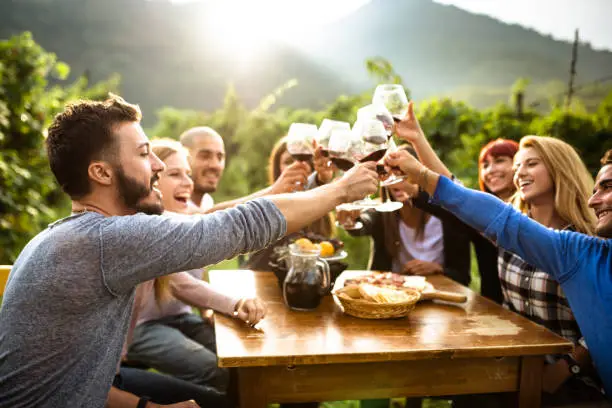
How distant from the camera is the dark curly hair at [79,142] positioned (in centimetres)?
144

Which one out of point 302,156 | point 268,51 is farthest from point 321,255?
point 268,51

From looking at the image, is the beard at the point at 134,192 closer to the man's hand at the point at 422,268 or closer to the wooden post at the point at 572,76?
the man's hand at the point at 422,268

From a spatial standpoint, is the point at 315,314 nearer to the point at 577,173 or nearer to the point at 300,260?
the point at 300,260

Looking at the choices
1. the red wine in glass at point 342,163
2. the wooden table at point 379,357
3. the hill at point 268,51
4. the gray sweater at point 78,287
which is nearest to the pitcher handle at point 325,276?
the wooden table at point 379,357

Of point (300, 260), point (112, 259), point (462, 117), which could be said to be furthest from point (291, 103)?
point (112, 259)

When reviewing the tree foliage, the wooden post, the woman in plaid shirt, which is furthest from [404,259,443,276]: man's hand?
the wooden post

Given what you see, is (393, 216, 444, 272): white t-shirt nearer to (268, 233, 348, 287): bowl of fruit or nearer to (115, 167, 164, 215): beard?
(268, 233, 348, 287): bowl of fruit

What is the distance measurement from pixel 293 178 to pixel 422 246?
55.3 inches

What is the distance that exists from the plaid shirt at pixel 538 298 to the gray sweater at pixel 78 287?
1484 mm

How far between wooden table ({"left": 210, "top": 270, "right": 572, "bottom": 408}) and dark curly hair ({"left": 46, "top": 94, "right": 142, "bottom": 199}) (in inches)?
26.0

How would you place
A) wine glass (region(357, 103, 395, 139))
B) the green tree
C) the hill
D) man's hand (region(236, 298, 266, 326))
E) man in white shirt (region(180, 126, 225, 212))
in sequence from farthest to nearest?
the hill → the green tree → man in white shirt (region(180, 126, 225, 212)) → wine glass (region(357, 103, 395, 139)) → man's hand (region(236, 298, 266, 326))

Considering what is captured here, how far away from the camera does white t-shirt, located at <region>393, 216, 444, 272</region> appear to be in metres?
3.21

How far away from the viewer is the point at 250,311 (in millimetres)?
1814

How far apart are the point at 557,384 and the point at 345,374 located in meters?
0.91
